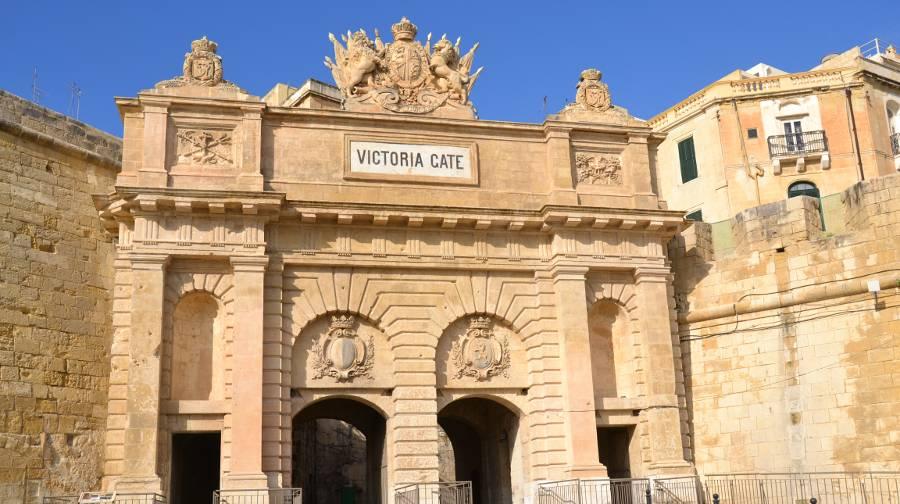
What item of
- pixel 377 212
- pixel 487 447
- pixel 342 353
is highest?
pixel 377 212

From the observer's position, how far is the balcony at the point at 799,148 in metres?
30.8

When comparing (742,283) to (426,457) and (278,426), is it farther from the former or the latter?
(278,426)

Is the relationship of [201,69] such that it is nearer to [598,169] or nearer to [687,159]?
[598,169]

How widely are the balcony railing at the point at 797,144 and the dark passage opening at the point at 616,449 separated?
14.8m

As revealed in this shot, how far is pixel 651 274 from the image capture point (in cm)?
1934

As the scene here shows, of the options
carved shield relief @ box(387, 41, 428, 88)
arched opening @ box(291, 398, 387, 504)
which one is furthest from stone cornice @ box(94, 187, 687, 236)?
arched opening @ box(291, 398, 387, 504)

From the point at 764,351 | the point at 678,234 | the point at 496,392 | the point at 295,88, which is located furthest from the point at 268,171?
the point at 295,88

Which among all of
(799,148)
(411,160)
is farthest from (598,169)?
(799,148)

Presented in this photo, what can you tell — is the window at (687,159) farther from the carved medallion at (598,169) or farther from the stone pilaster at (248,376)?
the stone pilaster at (248,376)

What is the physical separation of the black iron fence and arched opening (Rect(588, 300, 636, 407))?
185 centimetres

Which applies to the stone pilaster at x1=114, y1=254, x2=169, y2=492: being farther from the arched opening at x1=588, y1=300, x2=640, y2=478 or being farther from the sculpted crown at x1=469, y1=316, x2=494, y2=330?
the arched opening at x1=588, y1=300, x2=640, y2=478

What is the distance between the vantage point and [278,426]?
Answer: 56.0ft

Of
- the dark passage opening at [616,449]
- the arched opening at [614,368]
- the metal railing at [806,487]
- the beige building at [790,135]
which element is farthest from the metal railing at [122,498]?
the beige building at [790,135]

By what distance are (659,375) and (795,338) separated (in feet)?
8.92
